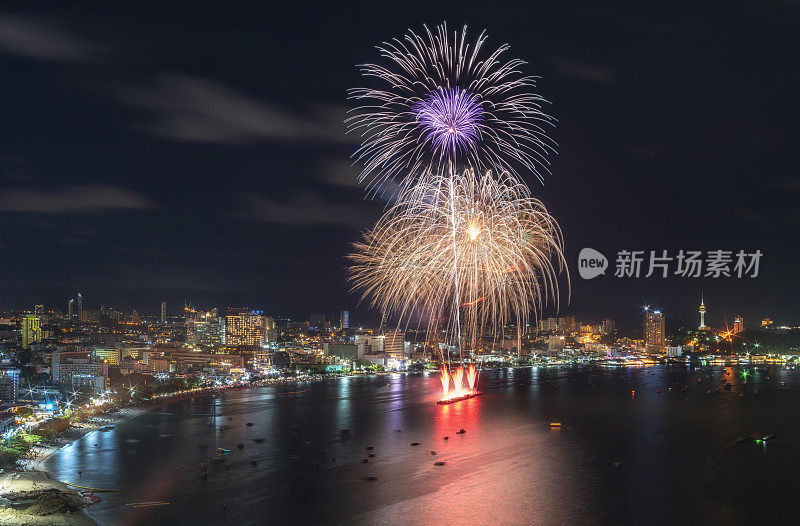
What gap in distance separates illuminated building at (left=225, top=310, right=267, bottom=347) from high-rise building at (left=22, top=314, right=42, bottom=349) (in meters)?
22.7

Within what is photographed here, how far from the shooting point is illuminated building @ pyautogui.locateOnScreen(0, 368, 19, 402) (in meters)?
32.4

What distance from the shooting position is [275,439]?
20703 millimetres

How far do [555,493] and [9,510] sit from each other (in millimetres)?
10593

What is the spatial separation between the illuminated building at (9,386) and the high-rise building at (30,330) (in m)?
31.1

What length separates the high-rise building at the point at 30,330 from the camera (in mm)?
64500

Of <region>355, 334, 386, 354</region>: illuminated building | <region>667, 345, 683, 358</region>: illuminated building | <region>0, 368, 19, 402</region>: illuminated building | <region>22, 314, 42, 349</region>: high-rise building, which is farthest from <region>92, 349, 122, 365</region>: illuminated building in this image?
<region>667, 345, 683, 358</region>: illuminated building

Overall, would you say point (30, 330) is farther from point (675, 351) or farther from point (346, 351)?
point (675, 351)

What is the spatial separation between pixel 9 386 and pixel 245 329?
5237 cm

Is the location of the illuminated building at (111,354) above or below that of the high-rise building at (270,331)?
below

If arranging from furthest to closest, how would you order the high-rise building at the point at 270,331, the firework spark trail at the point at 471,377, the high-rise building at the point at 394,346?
the high-rise building at the point at 270,331 < the high-rise building at the point at 394,346 < the firework spark trail at the point at 471,377

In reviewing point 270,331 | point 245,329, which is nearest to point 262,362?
point 245,329

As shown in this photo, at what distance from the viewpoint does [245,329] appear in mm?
85500

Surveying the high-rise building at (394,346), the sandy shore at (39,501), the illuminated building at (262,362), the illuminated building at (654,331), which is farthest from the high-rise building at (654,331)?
the sandy shore at (39,501)

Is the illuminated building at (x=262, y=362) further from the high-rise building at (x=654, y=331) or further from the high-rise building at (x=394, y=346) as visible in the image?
the high-rise building at (x=654, y=331)
